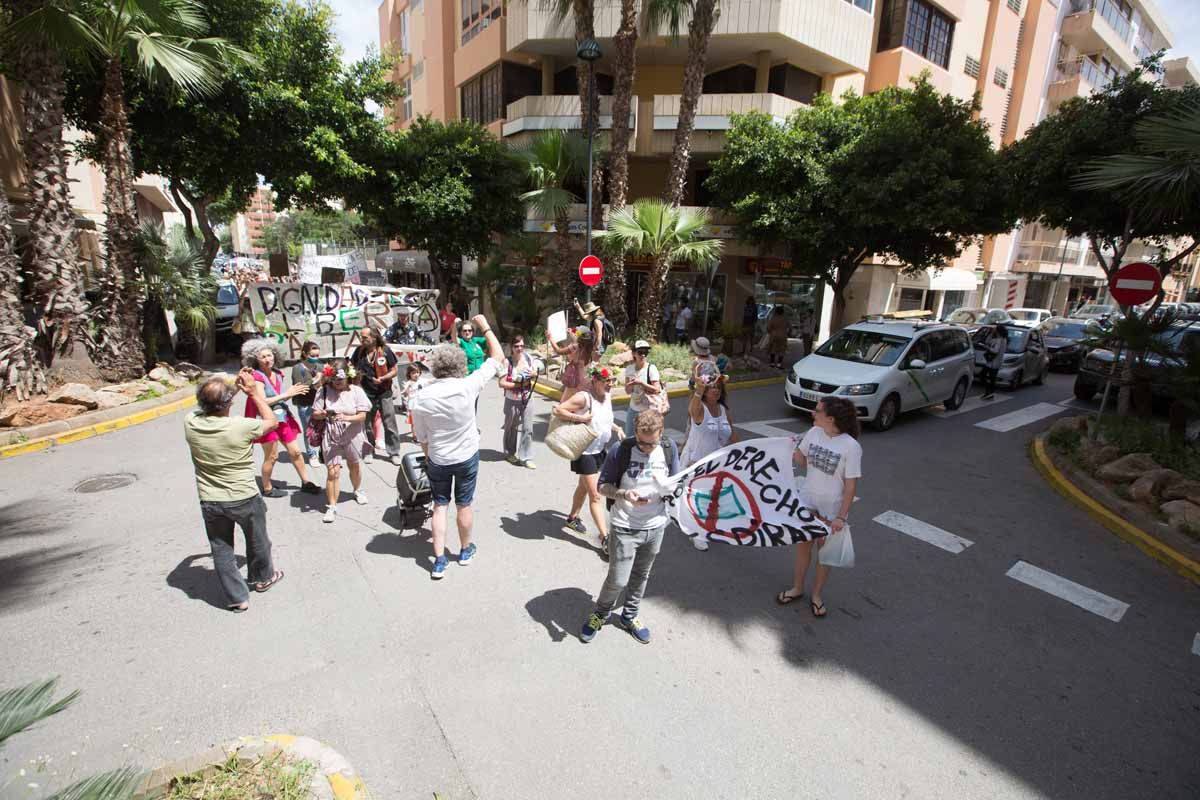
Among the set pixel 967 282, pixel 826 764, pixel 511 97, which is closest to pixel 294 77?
pixel 511 97

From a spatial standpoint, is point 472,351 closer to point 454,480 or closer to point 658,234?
point 454,480

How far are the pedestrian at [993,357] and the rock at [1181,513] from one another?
6.96 m

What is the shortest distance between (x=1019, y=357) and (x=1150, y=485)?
8.19 metres

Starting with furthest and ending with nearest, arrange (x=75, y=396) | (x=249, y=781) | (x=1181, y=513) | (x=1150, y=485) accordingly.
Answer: (x=75, y=396)
(x=1150, y=485)
(x=1181, y=513)
(x=249, y=781)

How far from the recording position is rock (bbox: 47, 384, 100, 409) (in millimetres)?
8500

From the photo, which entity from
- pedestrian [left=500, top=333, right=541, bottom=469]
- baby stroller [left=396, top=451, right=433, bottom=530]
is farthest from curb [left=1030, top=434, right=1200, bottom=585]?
baby stroller [left=396, top=451, right=433, bottom=530]

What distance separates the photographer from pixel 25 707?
1342mm

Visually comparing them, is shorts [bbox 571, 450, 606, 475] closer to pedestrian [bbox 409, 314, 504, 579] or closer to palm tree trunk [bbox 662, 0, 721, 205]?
pedestrian [bbox 409, 314, 504, 579]

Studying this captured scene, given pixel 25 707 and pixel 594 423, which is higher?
pixel 25 707

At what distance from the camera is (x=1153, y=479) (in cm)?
661

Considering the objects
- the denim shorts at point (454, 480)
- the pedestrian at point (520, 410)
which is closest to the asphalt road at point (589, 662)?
the denim shorts at point (454, 480)

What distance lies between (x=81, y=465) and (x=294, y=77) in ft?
34.1

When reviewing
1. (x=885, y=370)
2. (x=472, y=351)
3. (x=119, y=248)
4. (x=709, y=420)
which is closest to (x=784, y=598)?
(x=709, y=420)

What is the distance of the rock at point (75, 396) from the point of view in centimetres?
850
